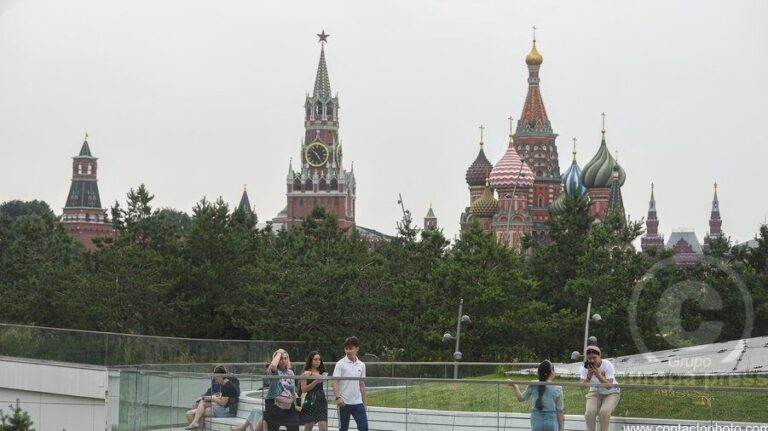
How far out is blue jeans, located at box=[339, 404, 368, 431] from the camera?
22.7m

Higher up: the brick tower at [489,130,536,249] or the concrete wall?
the brick tower at [489,130,536,249]

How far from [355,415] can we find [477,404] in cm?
166

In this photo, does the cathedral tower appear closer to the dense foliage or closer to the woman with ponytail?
the dense foliage

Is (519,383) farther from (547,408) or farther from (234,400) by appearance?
(234,400)

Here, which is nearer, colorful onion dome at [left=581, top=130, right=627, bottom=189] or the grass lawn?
the grass lawn

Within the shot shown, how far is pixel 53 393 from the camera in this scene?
164ft

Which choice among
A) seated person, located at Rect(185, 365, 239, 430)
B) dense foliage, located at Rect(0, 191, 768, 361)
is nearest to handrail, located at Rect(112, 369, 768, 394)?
seated person, located at Rect(185, 365, 239, 430)

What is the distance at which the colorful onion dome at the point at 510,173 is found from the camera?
19626cm

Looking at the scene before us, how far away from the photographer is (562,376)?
3928 cm

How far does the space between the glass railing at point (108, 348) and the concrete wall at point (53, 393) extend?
31 cm

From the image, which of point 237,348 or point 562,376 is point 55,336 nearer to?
point 237,348

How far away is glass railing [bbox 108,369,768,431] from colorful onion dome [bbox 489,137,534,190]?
171093 millimetres

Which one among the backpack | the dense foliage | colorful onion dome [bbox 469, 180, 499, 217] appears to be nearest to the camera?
the backpack

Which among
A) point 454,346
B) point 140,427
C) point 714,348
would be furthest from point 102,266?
point 140,427
